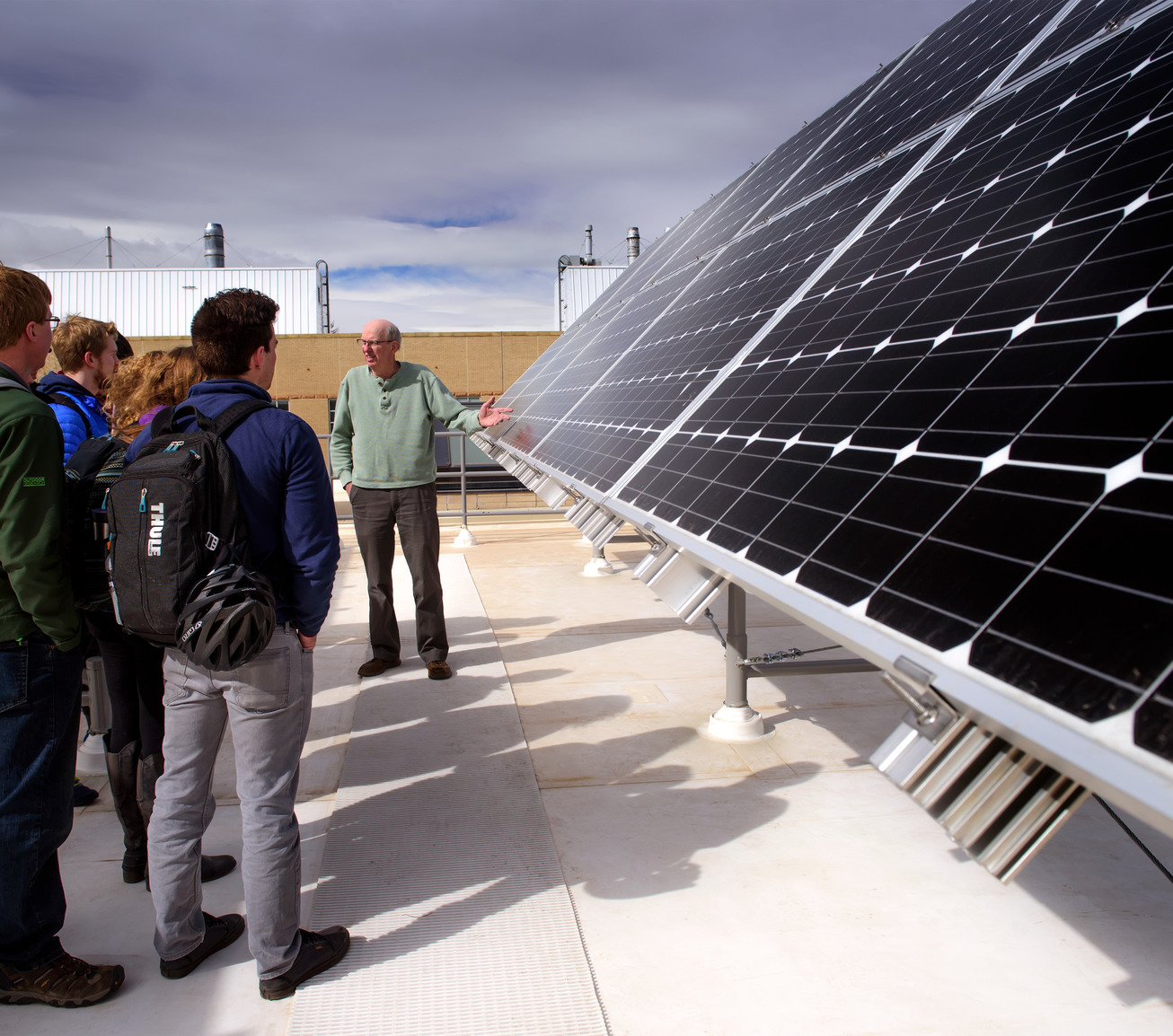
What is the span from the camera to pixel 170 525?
8.98 ft

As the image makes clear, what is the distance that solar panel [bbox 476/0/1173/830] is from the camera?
4.81ft

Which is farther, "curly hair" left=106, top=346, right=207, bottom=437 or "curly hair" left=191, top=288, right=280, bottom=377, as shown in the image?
"curly hair" left=106, top=346, right=207, bottom=437

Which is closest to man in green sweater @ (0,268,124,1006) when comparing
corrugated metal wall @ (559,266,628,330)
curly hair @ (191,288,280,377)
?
curly hair @ (191,288,280,377)

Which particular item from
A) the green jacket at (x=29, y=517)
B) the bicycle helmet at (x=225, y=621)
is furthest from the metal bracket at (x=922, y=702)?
the green jacket at (x=29, y=517)

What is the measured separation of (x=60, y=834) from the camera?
299cm

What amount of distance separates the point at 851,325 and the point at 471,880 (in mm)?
2855

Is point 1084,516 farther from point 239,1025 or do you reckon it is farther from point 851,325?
point 239,1025

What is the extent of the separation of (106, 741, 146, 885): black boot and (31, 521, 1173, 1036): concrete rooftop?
87 mm

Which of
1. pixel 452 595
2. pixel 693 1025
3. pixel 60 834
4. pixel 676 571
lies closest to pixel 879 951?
pixel 693 1025

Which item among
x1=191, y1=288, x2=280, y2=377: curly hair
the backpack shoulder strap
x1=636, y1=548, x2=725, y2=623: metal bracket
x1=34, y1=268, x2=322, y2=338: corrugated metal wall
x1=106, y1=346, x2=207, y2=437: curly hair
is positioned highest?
x1=34, y1=268, x2=322, y2=338: corrugated metal wall

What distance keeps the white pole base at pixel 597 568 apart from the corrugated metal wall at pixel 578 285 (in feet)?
66.6

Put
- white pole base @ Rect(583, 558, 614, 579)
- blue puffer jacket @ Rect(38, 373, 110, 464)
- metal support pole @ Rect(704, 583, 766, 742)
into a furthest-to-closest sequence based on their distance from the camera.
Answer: white pole base @ Rect(583, 558, 614, 579) → metal support pole @ Rect(704, 583, 766, 742) → blue puffer jacket @ Rect(38, 373, 110, 464)

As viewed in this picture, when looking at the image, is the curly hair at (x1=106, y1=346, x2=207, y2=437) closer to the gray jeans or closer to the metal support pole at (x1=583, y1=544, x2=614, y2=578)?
the gray jeans

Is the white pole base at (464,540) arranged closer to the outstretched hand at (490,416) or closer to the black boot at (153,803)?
the outstretched hand at (490,416)
